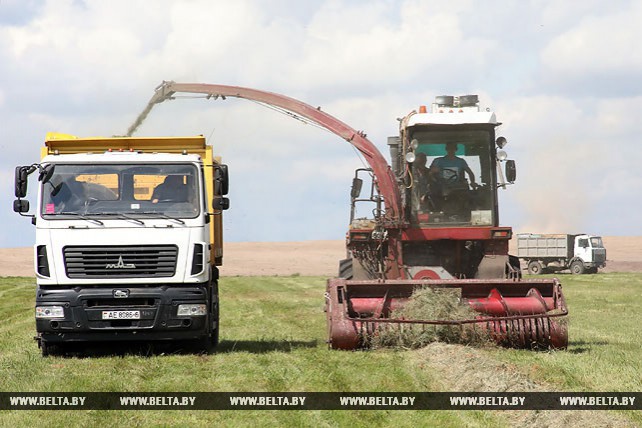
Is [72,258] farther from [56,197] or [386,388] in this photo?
[386,388]

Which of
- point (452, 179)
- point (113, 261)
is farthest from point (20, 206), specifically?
point (452, 179)

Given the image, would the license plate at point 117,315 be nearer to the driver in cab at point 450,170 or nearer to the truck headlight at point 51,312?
the truck headlight at point 51,312

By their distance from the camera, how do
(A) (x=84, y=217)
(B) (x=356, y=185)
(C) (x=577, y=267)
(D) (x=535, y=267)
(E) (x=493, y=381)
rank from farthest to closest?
(D) (x=535, y=267) < (C) (x=577, y=267) < (B) (x=356, y=185) < (A) (x=84, y=217) < (E) (x=493, y=381)

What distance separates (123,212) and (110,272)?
2.81 feet

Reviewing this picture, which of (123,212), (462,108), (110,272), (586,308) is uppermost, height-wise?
(462,108)

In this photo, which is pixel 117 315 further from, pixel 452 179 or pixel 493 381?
pixel 452 179

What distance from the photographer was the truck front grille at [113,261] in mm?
13172

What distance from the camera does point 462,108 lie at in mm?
18156

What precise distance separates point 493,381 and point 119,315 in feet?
18.1

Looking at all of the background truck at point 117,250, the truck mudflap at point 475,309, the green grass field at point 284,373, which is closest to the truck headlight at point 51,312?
the background truck at point 117,250

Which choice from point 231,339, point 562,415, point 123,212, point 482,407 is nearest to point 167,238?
point 123,212

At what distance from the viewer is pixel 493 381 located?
32.6 ft

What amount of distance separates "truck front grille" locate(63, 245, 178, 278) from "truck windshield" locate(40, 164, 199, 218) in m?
0.49

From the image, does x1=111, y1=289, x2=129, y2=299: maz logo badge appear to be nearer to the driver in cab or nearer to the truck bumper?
the truck bumper
